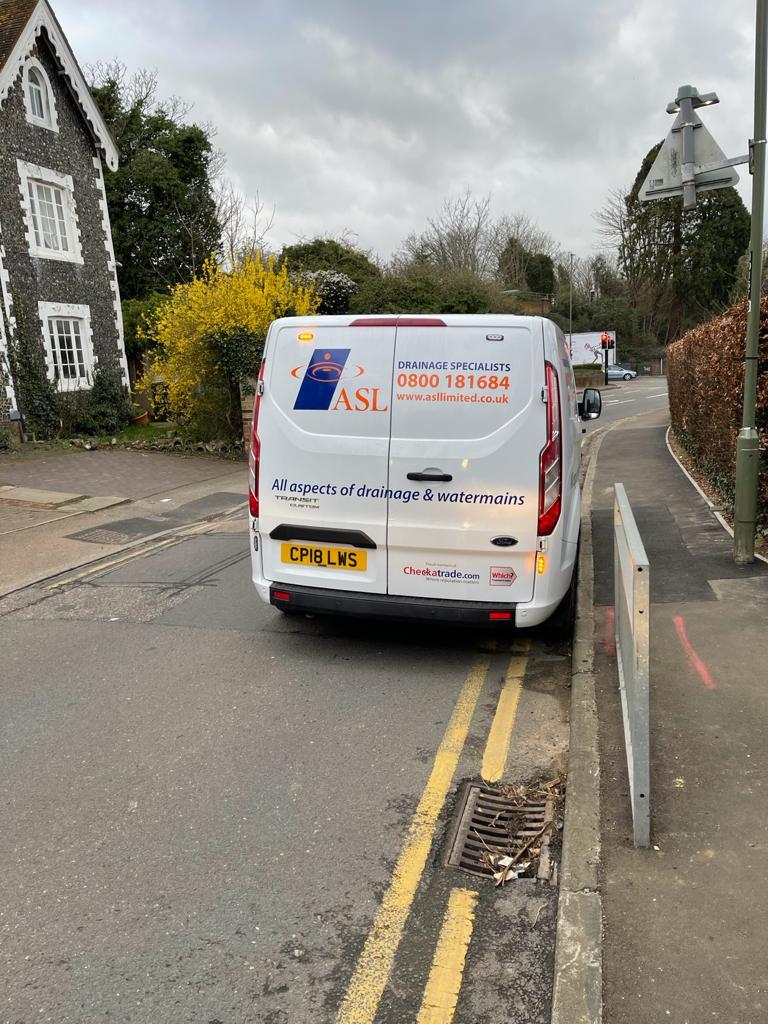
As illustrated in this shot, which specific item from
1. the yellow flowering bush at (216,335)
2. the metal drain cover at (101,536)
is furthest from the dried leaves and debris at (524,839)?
the yellow flowering bush at (216,335)

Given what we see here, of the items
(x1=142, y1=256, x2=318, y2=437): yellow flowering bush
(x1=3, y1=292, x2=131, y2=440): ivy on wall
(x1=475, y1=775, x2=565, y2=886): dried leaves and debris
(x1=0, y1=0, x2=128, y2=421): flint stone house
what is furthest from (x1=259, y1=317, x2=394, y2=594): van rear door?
(x1=3, y1=292, x2=131, y2=440): ivy on wall

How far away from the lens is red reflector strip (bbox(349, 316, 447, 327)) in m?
4.81

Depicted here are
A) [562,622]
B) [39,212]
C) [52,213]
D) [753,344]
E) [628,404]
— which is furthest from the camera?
[628,404]

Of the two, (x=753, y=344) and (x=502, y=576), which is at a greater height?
(x=753, y=344)

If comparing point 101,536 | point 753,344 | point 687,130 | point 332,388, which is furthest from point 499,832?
point 101,536

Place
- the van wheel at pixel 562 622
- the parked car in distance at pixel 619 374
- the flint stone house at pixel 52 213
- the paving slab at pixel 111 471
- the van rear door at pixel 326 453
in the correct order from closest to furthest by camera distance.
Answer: the van rear door at pixel 326 453 < the van wheel at pixel 562 622 < the paving slab at pixel 111 471 < the flint stone house at pixel 52 213 < the parked car in distance at pixel 619 374

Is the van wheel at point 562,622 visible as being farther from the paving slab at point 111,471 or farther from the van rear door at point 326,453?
the paving slab at point 111,471

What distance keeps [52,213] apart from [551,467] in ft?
61.7

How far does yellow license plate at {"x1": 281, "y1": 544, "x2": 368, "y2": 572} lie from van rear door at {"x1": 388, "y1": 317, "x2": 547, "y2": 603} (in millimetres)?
256

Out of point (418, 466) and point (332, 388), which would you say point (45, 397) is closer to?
point (332, 388)

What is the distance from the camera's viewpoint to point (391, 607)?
15.9 feet

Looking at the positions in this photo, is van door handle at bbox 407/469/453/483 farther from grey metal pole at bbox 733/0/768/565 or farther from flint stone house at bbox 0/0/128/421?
flint stone house at bbox 0/0/128/421

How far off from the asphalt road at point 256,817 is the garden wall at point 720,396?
10.8 ft

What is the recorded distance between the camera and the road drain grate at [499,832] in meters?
3.11
